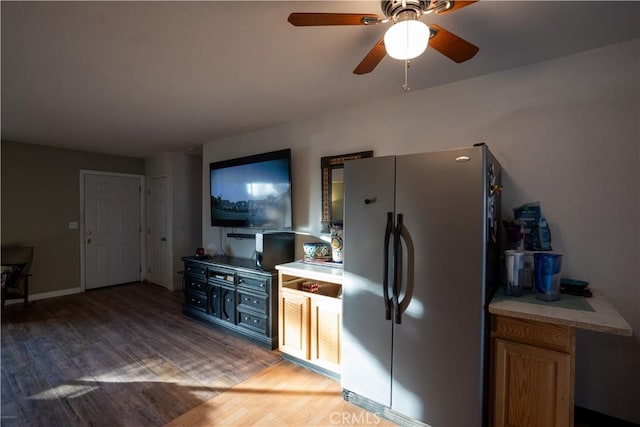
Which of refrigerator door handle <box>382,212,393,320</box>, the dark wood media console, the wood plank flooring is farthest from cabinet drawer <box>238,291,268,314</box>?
refrigerator door handle <box>382,212,393,320</box>

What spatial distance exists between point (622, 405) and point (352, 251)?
1884mm

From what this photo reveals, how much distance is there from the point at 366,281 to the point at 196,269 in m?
2.50

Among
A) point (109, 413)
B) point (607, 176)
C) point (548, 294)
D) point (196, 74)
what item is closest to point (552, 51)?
point (607, 176)

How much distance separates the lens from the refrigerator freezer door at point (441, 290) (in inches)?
61.4

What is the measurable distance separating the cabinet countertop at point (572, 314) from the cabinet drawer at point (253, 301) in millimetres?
1999

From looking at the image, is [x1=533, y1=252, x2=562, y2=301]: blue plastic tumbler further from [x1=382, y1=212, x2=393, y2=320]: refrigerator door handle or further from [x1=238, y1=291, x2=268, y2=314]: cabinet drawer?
[x1=238, y1=291, x2=268, y2=314]: cabinet drawer

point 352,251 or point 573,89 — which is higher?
point 573,89

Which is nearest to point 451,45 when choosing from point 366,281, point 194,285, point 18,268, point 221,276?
point 366,281

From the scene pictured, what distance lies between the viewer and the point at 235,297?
3119mm

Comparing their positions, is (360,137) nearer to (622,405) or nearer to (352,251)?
(352,251)

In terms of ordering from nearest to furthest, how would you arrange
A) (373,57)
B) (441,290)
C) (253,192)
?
(373,57), (441,290), (253,192)

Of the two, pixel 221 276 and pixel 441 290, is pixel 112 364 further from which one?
pixel 441 290

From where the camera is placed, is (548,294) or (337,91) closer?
(548,294)

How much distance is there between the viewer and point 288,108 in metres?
2.89
